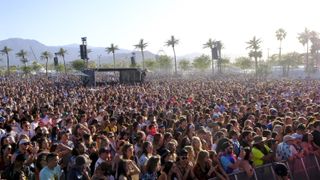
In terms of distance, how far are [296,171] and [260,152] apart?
85 cm

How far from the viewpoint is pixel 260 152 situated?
7.91m

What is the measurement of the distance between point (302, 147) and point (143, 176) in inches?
151

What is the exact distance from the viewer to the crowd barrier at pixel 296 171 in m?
7.02

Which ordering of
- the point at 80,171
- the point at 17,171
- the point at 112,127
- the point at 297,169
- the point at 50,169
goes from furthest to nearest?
the point at 112,127 < the point at 297,169 < the point at 17,171 < the point at 50,169 < the point at 80,171

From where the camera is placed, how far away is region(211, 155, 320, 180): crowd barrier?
276 inches

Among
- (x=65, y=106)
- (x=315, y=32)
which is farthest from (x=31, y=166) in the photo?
(x=315, y=32)

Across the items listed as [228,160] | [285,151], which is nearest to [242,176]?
[228,160]

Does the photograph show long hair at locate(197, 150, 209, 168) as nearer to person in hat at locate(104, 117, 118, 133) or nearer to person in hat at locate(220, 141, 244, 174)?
person in hat at locate(220, 141, 244, 174)

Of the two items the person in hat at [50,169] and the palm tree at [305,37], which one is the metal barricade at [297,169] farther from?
the palm tree at [305,37]

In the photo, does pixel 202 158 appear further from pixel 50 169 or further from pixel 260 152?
pixel 50 169

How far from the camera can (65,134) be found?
8.72 m

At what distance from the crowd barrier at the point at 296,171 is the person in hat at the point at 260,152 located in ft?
1.11

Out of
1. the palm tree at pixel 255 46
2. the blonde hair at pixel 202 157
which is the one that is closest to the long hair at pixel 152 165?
the blonde hair at pixel 202 157

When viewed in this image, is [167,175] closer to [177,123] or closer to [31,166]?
[31,166]
